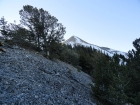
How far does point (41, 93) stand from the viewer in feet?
20.5

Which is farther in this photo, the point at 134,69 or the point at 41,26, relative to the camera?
the point at 41,26

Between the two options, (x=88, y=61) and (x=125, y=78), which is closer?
(x=125, y=78)

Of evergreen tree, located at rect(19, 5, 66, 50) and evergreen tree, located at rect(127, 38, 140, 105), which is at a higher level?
evergreen tree, located at rect(19, 5, 66, 50)

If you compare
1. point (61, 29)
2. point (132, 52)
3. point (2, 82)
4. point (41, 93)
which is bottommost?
point (41, 93)

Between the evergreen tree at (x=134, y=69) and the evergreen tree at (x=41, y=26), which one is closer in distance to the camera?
the evergreen tree at (x=134, y=69)

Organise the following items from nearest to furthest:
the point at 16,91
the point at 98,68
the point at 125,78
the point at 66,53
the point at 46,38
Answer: the point at 16,91 → the point at 125,78 → the point at 98,68 → the point at 46,38 → the point at 66,53

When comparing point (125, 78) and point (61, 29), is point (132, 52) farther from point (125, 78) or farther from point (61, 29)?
point (61, 29)

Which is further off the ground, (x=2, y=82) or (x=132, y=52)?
(x=132, y=52)

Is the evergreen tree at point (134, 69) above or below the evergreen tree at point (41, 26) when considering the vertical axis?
below

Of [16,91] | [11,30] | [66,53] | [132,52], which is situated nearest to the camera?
[16,91]

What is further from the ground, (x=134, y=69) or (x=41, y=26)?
(x=41, y=26)

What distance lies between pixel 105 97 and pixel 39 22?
14.2 metres

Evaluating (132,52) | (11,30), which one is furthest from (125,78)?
(11,30)

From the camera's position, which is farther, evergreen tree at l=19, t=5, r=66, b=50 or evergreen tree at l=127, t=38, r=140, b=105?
evergreen tree at l=19, t=5, r=66, b=50
